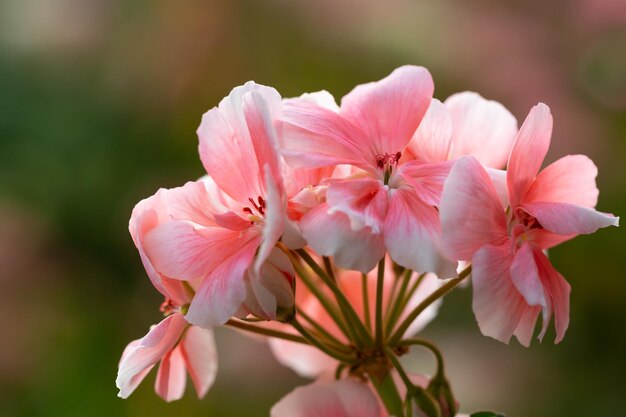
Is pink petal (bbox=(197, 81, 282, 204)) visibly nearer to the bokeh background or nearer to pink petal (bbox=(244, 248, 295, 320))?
pink petal (bbox=(244, 248, 295, 320))

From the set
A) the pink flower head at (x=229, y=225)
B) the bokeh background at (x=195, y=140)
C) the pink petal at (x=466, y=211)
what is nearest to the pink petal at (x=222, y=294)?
the pink flower head at (x=229, y=225)

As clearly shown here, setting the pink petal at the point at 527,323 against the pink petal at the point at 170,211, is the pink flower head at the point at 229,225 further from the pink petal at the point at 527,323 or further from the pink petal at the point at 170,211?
the pink petal at the point at 527,323

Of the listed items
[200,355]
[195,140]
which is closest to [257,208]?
[200,355]

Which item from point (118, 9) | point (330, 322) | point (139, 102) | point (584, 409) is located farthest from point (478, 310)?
point (118, 9)

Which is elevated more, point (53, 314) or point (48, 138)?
point (48, 138)

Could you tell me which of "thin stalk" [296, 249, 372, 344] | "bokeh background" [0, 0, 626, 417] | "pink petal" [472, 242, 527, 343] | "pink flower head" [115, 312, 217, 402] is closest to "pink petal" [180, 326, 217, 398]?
"pink flower head" [115, 312, 217, 402]

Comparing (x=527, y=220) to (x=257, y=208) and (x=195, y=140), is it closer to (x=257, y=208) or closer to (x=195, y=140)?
(x=257, y=208)

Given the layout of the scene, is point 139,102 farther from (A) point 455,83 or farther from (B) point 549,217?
(B) point 549,217
